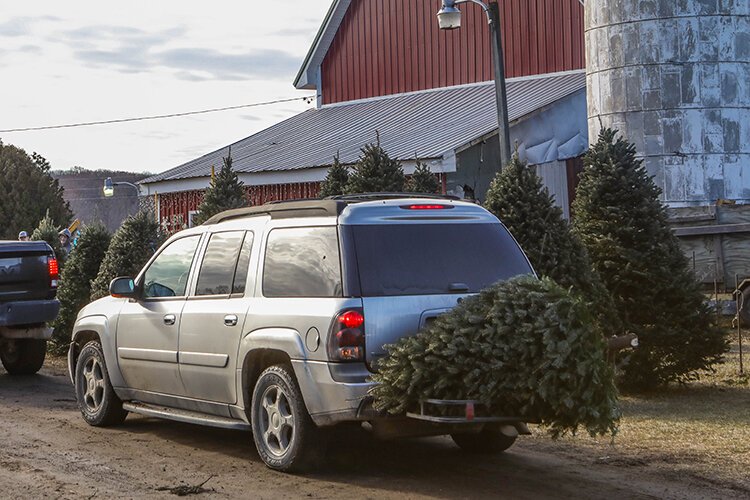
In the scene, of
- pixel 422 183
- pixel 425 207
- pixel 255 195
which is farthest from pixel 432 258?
pixel 255 195

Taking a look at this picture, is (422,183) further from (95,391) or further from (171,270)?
(171,270)

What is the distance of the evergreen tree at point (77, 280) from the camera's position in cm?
1897

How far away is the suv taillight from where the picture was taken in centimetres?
848

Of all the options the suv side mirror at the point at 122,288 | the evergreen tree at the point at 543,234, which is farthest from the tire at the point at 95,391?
the evergreen tree at the point at 543,234

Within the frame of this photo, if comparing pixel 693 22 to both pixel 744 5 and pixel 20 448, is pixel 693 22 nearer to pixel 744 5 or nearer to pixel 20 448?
pixel 744 5

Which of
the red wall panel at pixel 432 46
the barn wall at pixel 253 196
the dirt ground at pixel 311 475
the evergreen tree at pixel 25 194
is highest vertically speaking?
the red wall panel at pixel 432 46

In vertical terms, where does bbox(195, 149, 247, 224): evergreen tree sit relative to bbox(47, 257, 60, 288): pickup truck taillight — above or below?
above

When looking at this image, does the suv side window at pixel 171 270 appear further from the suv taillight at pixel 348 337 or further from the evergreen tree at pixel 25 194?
the evergreen tree at pixel 25 194

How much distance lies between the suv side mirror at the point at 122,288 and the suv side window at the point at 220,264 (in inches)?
34.7

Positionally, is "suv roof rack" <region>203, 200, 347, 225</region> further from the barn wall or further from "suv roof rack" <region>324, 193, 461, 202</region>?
the barn wall

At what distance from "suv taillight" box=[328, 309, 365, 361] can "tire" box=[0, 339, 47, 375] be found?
8.80m

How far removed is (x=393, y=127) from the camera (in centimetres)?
3134

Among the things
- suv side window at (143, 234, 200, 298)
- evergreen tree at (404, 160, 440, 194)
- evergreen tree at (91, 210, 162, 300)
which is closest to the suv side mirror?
suv side window at (143, 234, 200, 298)

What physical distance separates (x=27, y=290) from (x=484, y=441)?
25.9 ft
